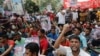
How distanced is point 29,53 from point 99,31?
8130 mm

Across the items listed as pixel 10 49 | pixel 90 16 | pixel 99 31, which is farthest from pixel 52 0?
pixel 10 49

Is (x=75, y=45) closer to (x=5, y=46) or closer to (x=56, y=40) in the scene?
(x=56, y=40)

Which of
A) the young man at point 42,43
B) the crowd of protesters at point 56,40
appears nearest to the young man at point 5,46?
the crowd of protesters at point 56,40

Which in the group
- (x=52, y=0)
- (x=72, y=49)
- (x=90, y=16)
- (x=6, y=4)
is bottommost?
(x=52, y=0)

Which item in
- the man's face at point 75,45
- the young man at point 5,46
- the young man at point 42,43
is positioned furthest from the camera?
the young man at point 42,43

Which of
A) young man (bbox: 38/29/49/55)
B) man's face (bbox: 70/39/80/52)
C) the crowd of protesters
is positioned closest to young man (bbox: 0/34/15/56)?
the crowd of protesters

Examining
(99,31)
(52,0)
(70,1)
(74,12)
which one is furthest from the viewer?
(52,0)

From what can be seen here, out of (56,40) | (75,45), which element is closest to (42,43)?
(56,40)

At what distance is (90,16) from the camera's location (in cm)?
2362

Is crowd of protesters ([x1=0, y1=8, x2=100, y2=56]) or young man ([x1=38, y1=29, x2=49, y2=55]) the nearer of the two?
crowd of protesters ([x1=0, y1=8, x2=100, y2=56])

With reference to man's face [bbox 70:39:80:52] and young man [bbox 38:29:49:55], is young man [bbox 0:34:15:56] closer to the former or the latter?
young man [bbox 38:29:49:55]

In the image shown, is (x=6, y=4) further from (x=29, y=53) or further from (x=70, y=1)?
(x=29, y=53)

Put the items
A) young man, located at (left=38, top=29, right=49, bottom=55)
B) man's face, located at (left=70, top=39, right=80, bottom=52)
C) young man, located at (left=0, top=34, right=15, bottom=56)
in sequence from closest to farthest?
man's face, located at (left=70, top=39, right=80, bottom=52), young man, located at (left=0, top=34, right=15, bottom=56), young man, located at (left=38, top=29, right=49, bottom=55)

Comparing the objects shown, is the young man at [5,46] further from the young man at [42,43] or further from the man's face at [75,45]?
the man's face at [75,45]
